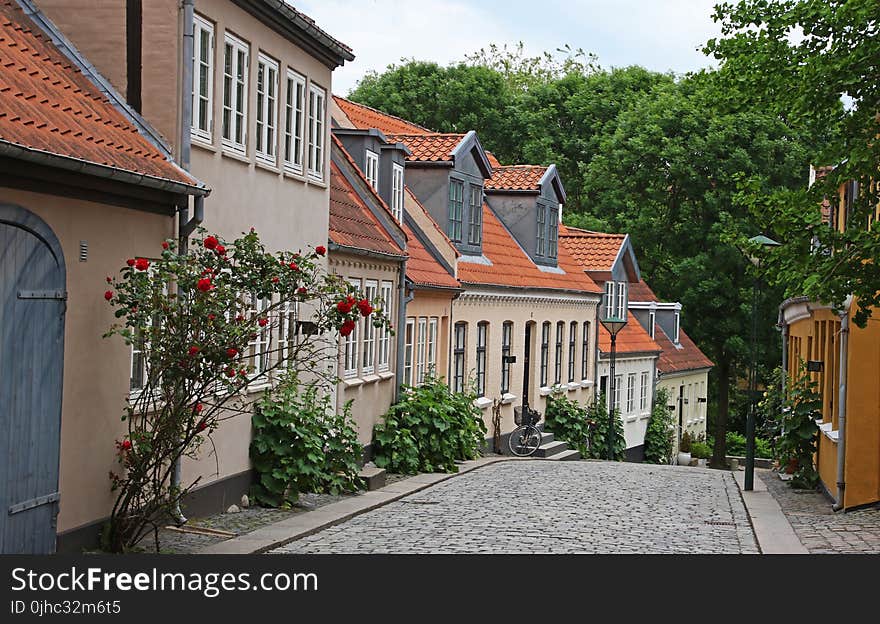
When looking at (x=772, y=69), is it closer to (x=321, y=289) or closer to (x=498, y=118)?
(x=321, y=289)

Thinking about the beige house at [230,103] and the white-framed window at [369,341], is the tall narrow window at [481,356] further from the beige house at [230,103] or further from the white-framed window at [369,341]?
the beige house at [230,103]

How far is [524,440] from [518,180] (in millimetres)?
7710

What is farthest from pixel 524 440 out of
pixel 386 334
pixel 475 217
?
pixel 386 334

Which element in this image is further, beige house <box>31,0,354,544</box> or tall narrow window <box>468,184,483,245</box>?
tall narrow window <box>468,184,483,245</box>

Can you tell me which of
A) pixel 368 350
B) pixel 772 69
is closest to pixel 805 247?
pixel 772 69

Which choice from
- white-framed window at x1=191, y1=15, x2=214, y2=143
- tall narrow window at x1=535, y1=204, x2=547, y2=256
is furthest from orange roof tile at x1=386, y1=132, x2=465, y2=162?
white-framed window at x1=191, y1=15, x2=214, y2=143

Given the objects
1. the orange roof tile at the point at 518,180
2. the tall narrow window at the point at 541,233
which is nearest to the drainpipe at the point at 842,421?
the orange roof tile at the point at 518,180

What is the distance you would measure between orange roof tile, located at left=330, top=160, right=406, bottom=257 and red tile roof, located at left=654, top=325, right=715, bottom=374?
26.0m

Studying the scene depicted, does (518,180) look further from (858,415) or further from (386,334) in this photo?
(858,415)

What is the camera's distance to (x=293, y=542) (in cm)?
1338

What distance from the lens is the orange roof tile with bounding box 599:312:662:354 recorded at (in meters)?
40.1

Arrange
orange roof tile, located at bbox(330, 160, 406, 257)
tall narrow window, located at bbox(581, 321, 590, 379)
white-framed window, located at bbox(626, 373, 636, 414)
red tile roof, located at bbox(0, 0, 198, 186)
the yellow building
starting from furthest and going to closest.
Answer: white-framed window, located at bbox(626, 373, 636, 414) → tall narrow window, located at bbox(581, 321, 590, 379) → orange roof tile, located at bbox(330, 160, 406, 257) → the yellow building → red tile roof, located at bbox(0, 0, 198, 186)

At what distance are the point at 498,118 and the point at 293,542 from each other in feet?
133

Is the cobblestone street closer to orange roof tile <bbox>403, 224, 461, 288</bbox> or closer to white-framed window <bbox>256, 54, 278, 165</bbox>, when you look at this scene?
orange roof tile <bbox>403, 224, 461, 288</bbox>
